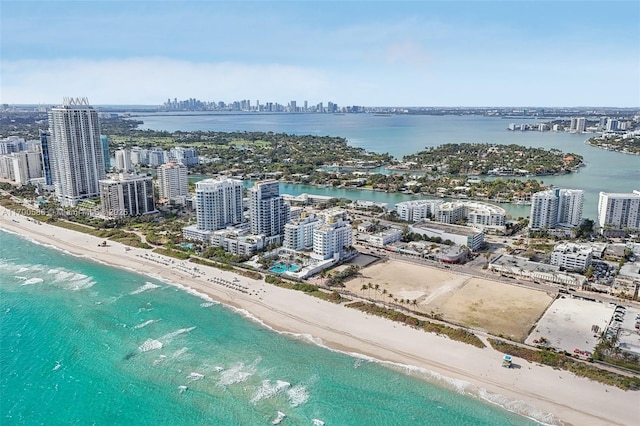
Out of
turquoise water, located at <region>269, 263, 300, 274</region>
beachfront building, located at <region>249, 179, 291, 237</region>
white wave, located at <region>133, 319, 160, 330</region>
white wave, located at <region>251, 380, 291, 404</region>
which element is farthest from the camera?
beachfront building, located at <region>249, 179, 291, 237</region>

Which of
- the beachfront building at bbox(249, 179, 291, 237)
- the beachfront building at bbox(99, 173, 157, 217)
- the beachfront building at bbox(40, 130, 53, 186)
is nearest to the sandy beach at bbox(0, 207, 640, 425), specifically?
the beachfront building at bbox(249, 179, 291, 237)

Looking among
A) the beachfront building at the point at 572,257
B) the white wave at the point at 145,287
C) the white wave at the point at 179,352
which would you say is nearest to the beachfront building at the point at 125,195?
the white wave at the point at 145,287

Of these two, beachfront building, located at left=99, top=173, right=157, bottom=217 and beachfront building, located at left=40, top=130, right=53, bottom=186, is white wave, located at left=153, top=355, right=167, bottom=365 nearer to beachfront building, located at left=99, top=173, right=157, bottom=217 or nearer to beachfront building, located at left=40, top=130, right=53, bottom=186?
beachfront building, located at left=99, top=173, right=157, bottom=217

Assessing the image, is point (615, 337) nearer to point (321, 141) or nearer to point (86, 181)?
point (86, 181)

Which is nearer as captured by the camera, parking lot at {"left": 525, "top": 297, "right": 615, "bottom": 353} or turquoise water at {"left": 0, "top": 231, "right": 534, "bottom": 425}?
turquoise water at {"left": 0, "top": 231, "right": 534, "bottom": 425}

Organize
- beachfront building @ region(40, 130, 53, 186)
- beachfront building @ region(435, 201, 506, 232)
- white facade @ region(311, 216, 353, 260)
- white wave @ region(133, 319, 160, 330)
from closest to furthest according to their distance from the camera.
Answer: white wave @ region(133, 319, 160, 330) < white facade @ region(311, 216, 353, 260) < beachfront building @ region(435, 201, 506, 232) < beachfront building @ region(40, 130, 53, 186)

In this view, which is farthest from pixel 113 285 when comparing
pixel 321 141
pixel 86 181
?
pixel 321 141

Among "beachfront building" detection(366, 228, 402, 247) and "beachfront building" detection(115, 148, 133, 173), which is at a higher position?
"beachfront building" detection(115, 148, 133, 173)
